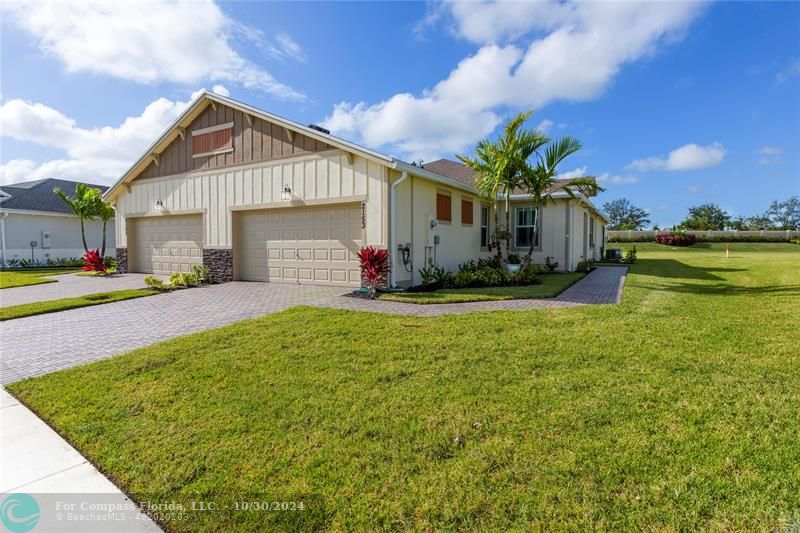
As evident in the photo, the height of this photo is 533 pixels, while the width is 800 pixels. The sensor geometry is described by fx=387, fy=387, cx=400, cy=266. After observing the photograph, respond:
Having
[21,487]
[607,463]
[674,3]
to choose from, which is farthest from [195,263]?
[674,3]

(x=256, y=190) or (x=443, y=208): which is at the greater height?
(x=256, y=190)

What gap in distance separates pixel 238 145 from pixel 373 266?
256 inches

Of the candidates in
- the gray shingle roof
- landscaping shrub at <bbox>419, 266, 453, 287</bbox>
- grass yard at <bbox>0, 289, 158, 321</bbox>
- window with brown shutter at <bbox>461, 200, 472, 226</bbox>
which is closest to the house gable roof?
landscaping shrub at <bbox>419, 266, 453, 287</bbox>

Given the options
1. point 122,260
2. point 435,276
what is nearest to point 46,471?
point 435,276

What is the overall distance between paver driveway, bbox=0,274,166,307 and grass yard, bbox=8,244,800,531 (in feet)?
22.9

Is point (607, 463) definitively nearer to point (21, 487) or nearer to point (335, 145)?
point (21, 487)

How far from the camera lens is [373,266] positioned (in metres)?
9.00

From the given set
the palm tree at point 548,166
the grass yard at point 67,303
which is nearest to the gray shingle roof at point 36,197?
the grass yard at point 67,303

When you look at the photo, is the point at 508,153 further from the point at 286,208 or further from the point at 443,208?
the point at 286,208

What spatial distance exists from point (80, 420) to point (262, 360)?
1659mm

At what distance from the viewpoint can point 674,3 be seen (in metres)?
9.08

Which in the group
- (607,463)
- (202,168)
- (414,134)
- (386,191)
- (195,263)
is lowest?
(607,463)

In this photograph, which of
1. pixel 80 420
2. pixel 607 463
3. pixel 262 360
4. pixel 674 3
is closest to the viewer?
pixel 607 463

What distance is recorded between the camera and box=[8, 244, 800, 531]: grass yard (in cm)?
212
